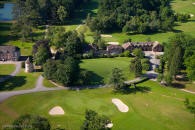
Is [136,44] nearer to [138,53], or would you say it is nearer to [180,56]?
[138,53]

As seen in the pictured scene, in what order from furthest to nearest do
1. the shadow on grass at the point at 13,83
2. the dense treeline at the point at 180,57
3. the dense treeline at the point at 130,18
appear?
the dense treeline at the point at 130,18 → the dense treeline at the point at 180,57 → the shadow on grass at the point at 13,83

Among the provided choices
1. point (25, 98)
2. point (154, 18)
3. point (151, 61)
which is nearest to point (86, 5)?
point (154, 18)

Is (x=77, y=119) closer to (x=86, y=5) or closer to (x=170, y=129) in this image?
(x=170, y=129)

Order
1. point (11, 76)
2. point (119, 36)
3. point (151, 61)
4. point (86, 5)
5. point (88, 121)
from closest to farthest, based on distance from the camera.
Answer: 1. point (88, 121)
2. point (11, 76)
3. point (151, 61)
4. point (119, 36)
5. point (86, 5)

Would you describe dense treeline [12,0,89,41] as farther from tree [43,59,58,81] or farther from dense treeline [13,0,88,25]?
tree [43,59,58,81]

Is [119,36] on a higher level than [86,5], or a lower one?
lower

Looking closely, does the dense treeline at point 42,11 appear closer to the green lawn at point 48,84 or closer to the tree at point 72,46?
the tree at point 72,46

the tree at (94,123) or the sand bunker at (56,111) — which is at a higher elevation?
the tree at (94,123)

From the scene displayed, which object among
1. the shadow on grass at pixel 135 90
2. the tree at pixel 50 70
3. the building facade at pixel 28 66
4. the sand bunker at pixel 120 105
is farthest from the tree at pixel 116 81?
the building facade at pixel 28 66

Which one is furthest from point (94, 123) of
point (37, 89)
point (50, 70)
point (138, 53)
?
point (138, 53)
